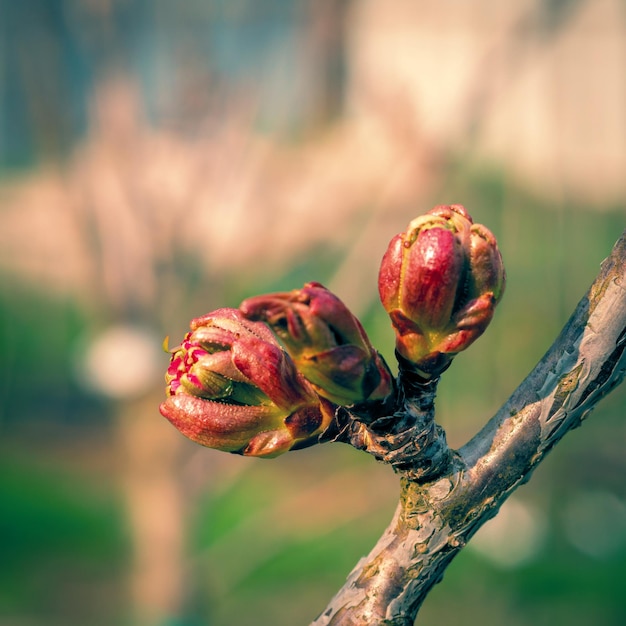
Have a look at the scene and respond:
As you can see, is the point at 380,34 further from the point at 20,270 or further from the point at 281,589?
the point at 281,589

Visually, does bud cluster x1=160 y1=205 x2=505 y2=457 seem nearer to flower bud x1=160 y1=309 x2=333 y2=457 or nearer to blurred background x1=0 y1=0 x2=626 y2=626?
flower bud x1=160 y1=309 x2=333 y2=457

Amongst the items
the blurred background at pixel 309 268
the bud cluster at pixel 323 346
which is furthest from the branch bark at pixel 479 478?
the blurred background at pixel 309 268

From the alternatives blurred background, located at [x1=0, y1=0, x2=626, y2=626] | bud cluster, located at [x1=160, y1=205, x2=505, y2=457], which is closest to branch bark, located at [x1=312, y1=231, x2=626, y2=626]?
bud cluster, located at [x1=160, y1=205, x2=505, y2=457]

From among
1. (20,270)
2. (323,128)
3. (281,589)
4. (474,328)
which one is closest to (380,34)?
(323,128)

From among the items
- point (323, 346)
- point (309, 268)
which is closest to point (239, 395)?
point (323, 346)

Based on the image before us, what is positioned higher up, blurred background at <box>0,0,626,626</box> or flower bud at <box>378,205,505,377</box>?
flower bud at <box>378,205,505,377</box>

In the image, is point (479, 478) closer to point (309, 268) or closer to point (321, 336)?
point (321, 336)
